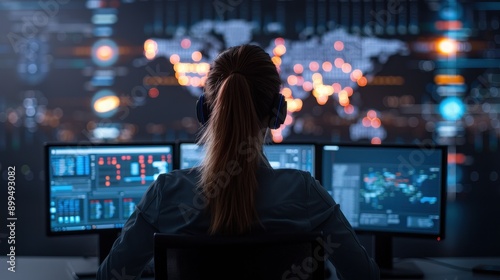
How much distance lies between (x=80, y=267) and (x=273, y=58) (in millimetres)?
1691

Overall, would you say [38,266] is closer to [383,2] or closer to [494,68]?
[383,2]

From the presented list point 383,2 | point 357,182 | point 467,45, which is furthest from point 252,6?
point 357,182

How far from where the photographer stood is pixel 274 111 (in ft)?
4.32

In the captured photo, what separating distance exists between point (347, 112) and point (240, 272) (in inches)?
91.6

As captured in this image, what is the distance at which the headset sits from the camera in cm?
132

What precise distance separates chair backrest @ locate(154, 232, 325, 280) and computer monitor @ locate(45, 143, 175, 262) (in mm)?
1085

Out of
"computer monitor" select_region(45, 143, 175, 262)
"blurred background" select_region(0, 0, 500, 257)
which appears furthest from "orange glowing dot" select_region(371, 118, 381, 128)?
"computer monitor" select_region(45, 143, 175, 262)

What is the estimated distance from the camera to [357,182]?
2.22m

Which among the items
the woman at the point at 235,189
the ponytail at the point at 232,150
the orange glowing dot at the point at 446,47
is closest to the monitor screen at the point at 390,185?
the woman at the point at 235,189

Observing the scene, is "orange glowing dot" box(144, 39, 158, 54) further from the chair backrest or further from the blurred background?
the chair backrest

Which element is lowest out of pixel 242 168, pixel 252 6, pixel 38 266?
pixel 38 266

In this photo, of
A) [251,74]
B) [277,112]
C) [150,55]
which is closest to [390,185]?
[277,112]

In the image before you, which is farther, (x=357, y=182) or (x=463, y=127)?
(x=463, y=127)

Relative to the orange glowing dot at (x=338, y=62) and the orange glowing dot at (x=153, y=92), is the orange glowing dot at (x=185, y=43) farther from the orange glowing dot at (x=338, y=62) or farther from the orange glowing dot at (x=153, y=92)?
Answer: the orange glowing dot at (x=338, y=62)
